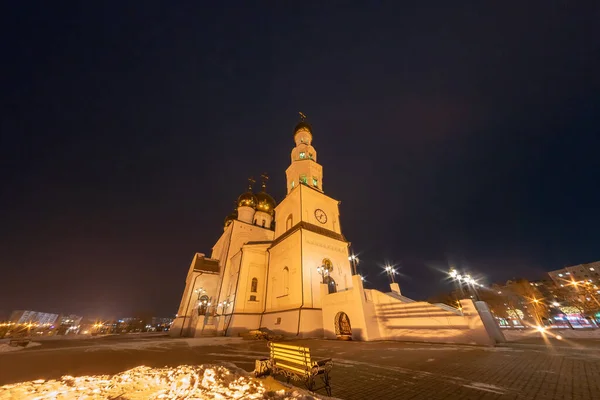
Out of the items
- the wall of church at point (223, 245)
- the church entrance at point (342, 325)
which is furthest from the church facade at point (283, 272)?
the church entrance at point (342, 325)

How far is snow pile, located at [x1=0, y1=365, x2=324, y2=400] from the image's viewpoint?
15.4ft

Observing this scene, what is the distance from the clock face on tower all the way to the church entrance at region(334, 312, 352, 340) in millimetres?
11547

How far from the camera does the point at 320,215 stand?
27328 millimetres

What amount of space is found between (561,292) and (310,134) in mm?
48162

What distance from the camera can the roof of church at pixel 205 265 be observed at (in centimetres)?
3256

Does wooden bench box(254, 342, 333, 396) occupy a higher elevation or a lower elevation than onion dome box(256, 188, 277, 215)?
lower

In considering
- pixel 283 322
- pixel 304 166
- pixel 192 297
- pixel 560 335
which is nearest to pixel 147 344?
pixel 283 322

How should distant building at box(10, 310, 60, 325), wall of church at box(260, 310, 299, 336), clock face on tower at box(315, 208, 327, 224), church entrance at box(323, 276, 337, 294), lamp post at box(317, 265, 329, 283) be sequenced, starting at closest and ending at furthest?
wall of church at box(260, 310, 299, 336)
lamp post at box(317, 265, 329, 283)
church entrance at box(323, 276, 337, 294)
clock face on tower at box(315, 208, 327, 224)
distant building at box(10, 310, 60, 325)

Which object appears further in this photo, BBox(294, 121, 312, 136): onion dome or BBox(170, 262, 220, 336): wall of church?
BBox(294, 121, 312, 136): onion dome

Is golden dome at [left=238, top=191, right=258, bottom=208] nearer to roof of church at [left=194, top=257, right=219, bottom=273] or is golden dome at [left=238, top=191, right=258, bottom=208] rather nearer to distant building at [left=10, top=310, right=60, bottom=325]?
roof of church at [left=194, top=257, right=219, bottom=273]

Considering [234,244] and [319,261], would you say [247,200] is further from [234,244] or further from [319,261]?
[319,261]

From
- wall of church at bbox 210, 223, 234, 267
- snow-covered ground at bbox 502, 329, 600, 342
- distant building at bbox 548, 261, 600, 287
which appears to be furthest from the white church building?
distant building at bbox 548, 261, 600, 287

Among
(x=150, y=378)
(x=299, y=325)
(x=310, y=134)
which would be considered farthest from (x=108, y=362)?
(x=310, y=134)

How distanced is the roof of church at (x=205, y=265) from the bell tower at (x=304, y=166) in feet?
56.3
